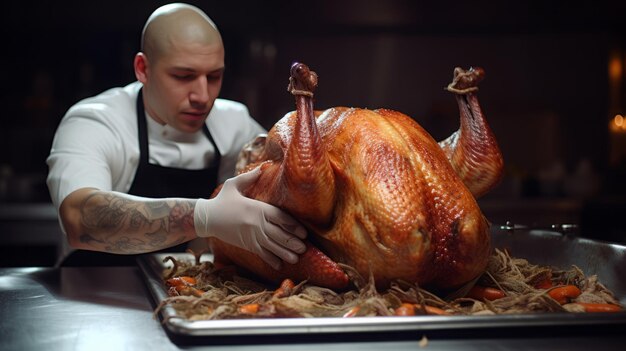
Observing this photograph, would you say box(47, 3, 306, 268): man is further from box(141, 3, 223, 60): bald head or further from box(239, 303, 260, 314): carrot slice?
box(239, 303, 260, 314): carrot slice

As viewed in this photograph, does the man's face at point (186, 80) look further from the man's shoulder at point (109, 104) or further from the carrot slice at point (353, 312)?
the carrot slice at point (353, 312)

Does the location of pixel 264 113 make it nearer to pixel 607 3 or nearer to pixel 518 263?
pixel 607 3

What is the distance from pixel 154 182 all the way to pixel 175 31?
532 millimetres

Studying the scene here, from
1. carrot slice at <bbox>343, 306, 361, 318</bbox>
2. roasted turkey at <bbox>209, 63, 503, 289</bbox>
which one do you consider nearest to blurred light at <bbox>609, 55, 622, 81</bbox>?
roasted turkey at <bbox>209, 63, 503, 289</bbox>

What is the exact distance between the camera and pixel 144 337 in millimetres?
1273

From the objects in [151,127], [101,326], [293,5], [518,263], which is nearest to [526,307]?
[518,263]

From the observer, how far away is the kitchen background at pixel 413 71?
470 centimetres

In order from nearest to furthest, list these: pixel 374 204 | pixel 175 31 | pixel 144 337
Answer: pixel 144 337 → pixel 374 204 → pixel 175 31

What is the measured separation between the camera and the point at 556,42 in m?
5.36

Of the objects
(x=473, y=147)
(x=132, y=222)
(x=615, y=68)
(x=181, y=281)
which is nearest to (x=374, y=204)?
(x=473, y=147)

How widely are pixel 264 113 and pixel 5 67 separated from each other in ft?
5.79

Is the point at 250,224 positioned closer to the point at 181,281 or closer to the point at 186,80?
the point at 181,281

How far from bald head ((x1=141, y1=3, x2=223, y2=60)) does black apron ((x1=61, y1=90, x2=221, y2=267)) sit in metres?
0.31

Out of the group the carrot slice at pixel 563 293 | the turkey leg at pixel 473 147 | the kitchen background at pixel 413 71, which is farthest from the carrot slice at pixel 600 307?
the kitchen background at pixel 413 71
